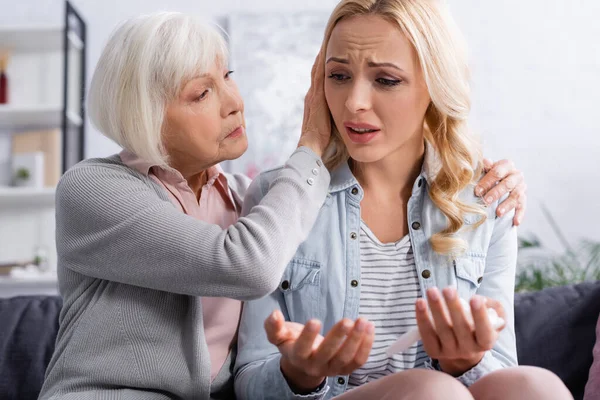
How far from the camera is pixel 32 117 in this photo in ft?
13.2

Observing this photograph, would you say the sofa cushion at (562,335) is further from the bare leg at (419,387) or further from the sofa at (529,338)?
the bare leg at (419,387)

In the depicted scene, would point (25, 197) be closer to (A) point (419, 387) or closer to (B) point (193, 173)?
(B) point (193, 173)

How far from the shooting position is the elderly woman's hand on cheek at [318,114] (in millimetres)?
1523

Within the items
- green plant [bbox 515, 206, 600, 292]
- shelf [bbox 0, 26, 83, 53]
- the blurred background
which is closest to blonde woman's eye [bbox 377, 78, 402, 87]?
green plant [bbox 515, 206, 600, 292]

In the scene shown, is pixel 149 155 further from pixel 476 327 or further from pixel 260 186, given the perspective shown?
pixel 476 327

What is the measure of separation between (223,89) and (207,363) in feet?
1.73

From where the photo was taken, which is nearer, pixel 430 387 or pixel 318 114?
pixel 430 387

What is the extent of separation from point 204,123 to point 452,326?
629 millimetres

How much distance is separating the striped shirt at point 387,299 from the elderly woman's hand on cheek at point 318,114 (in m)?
0.22

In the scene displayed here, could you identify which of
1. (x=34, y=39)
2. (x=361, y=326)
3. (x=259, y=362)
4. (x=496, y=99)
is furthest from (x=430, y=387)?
(x=34, y=39)

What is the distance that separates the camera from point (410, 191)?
160 centimetres

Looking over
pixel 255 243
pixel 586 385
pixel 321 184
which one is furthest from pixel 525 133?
pixel 255 243

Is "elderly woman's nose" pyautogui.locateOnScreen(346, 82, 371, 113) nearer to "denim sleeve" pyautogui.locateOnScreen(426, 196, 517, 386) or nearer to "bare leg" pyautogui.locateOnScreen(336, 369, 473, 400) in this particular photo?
"denim sleeve" pyautogui.locateOnScreen(426, 196, 517, 386)

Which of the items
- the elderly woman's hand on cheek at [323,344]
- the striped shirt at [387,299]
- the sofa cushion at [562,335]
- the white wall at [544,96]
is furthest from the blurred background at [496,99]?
the elderly woman's hand on cheek at [323,344]
